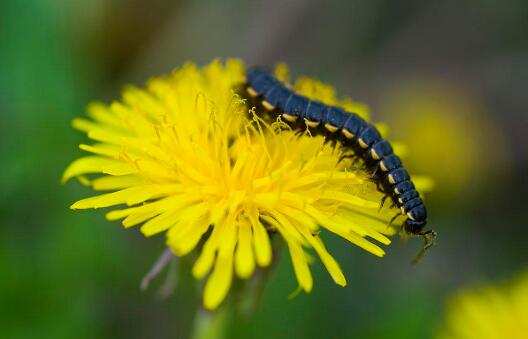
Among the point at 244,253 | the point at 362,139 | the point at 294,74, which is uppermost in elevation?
the point at 294,74

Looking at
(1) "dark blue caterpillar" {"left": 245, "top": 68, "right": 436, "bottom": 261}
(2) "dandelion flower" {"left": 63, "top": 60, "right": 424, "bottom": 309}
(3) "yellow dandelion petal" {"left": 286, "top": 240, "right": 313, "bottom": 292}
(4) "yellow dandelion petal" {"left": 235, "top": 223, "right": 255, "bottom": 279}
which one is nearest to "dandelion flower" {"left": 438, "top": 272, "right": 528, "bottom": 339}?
(1) "dark blue caterpillar" {"left": 245, "top": 68, "right": 436, "bottom": 261}

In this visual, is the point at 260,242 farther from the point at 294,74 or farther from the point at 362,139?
the point at 294,74

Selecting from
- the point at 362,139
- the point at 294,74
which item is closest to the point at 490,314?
the point at 362,139

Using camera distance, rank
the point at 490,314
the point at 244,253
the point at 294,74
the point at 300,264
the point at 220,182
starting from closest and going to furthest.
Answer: the point at 244,253, the point at 300,264, the point at 220,182, the point at 490,314, the point at 294,74

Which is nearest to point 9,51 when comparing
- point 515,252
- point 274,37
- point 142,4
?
point 142,4

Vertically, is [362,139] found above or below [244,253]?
above
